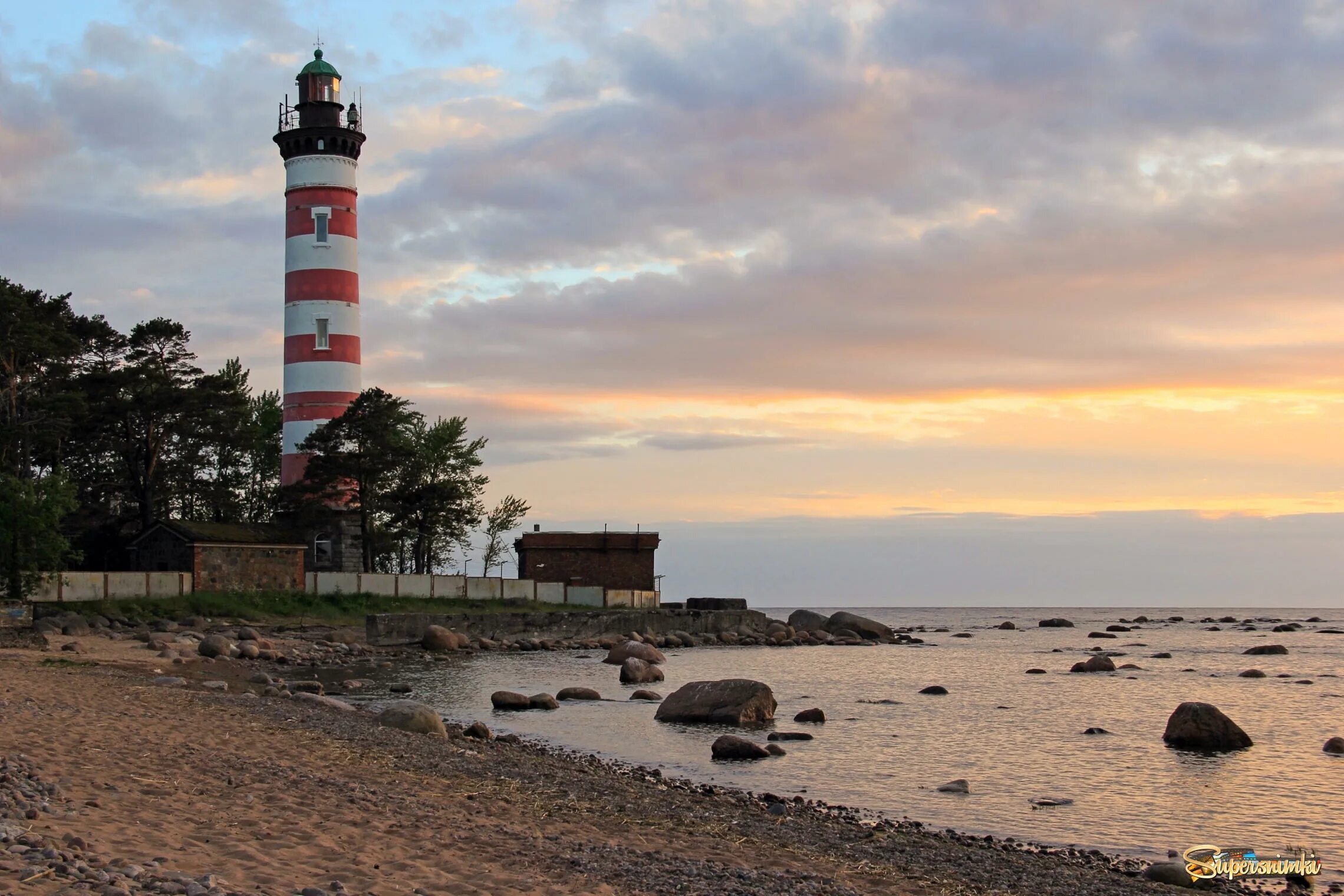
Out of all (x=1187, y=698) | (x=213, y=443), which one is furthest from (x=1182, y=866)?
(x=213, y=443)

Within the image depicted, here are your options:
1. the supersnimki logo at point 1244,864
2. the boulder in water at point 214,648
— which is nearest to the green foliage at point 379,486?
the boulder in water at point 214,648

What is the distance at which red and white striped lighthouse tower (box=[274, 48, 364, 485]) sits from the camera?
4803 cm

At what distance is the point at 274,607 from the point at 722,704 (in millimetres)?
26630

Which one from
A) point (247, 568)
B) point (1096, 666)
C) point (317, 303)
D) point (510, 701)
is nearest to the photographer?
point (510, 701)

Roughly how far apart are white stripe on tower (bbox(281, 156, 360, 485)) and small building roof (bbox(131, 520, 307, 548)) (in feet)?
7.33

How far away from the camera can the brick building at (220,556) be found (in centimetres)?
4400

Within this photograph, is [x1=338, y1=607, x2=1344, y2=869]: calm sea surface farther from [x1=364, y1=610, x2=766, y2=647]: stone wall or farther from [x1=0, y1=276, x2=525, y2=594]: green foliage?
[x1=0, y1=276, x2=525, y2=594]: green foliage

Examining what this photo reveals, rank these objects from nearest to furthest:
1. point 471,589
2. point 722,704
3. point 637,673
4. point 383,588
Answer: point 722,704, point 637,673, point 383,588, point 471,589

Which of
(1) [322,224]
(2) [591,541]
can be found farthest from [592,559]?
(1) [322,224]

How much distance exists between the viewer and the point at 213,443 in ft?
162

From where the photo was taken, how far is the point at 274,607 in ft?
145

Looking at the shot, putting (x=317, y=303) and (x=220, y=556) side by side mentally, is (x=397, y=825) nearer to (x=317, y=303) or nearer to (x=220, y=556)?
(x=220, y=556)

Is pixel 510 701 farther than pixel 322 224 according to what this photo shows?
No

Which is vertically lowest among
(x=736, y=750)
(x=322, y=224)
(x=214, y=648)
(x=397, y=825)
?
(x=736, y=750)
